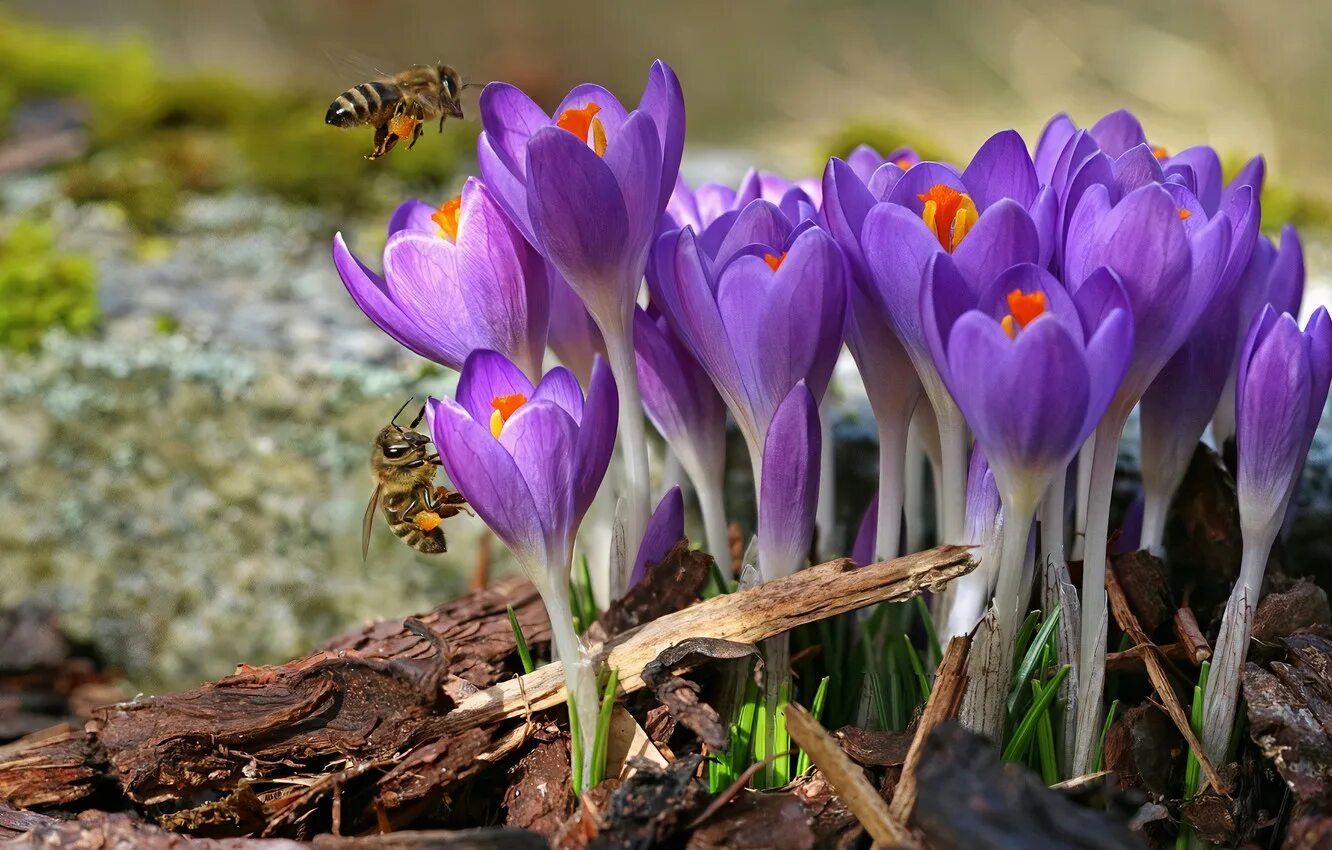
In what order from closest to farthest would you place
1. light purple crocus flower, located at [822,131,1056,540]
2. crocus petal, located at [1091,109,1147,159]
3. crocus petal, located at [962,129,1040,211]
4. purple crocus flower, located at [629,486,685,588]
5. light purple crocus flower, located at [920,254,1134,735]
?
light purple crocus flower, located at [920,254,1134,735] < light purple crocus flower, located at [822,131,1056,540] < crocus petal, located at [962,129,1040,211] < purple crocus flower, located at [629,486,685,588] < crocus petal, located at [1091,109,1147,159]

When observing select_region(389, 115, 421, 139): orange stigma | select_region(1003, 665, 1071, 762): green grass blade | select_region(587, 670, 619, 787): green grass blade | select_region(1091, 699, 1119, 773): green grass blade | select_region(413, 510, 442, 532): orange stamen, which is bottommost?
Answer: select_region(1091, 699, 1119, 773): green grass blade

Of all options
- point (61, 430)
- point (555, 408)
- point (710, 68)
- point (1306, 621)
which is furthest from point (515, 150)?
point (710, 68)

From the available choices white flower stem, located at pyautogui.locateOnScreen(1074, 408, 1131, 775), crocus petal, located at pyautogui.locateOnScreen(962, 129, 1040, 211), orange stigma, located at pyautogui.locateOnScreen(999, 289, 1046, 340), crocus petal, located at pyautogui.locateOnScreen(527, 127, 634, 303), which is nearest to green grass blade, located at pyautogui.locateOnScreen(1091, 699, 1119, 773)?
white flower stem, located at pyautogui.locateOnScreen(1074, 408, 1131, 775)

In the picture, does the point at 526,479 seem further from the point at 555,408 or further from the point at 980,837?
the point at 980,837

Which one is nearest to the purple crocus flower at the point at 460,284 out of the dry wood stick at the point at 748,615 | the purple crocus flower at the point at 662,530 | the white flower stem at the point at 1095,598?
the purple crocus flower at the point at 662,530

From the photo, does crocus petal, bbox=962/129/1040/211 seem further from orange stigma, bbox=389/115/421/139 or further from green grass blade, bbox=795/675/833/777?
orange stigma, bbox=389/115/421/139

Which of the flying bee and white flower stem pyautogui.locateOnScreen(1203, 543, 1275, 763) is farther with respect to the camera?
the flying bee

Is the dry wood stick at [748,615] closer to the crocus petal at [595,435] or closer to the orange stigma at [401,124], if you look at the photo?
the crocus petal at [595,435]
